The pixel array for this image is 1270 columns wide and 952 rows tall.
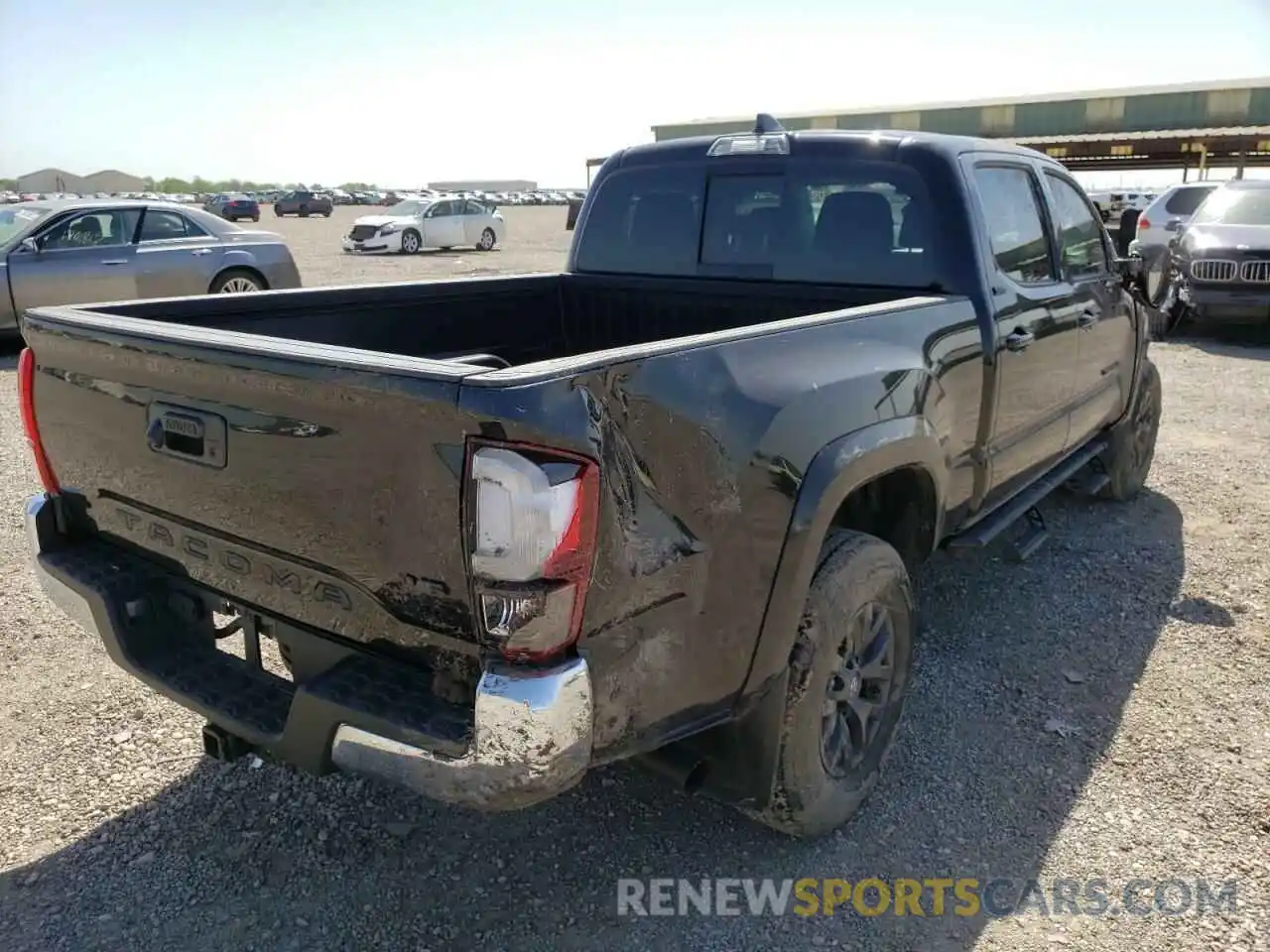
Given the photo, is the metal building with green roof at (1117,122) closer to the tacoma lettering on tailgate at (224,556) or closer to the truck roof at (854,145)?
the truck roof at (854,145)

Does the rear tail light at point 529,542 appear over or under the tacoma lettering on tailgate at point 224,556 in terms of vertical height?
over

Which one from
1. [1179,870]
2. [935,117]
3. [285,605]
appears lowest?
[1179,870]

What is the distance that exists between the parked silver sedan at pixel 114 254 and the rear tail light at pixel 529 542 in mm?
9544

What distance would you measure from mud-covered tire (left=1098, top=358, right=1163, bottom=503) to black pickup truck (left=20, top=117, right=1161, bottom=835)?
192 cm

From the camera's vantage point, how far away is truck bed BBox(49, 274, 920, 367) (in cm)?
338

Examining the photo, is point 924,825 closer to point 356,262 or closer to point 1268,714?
point 1268,714

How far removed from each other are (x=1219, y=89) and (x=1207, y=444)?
2724 centimetres

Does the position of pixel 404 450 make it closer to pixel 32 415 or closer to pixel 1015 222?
pixel 32 415

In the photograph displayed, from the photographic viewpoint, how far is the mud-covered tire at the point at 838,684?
2625mm

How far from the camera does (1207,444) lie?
288 inches

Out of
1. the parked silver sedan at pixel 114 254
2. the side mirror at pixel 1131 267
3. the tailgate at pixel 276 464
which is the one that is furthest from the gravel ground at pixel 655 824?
the parked silver sedan at pixel 114 254

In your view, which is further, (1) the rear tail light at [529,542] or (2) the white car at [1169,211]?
(2) the white car at [1169,211]

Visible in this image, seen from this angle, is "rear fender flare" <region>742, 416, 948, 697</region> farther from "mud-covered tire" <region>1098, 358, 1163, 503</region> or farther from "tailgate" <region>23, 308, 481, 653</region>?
"mud-covered tire" <region>1098, 358, 1163, 503</region>

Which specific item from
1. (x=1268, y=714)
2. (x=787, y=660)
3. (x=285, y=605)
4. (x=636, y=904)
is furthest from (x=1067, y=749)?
(x=285, y=605)
